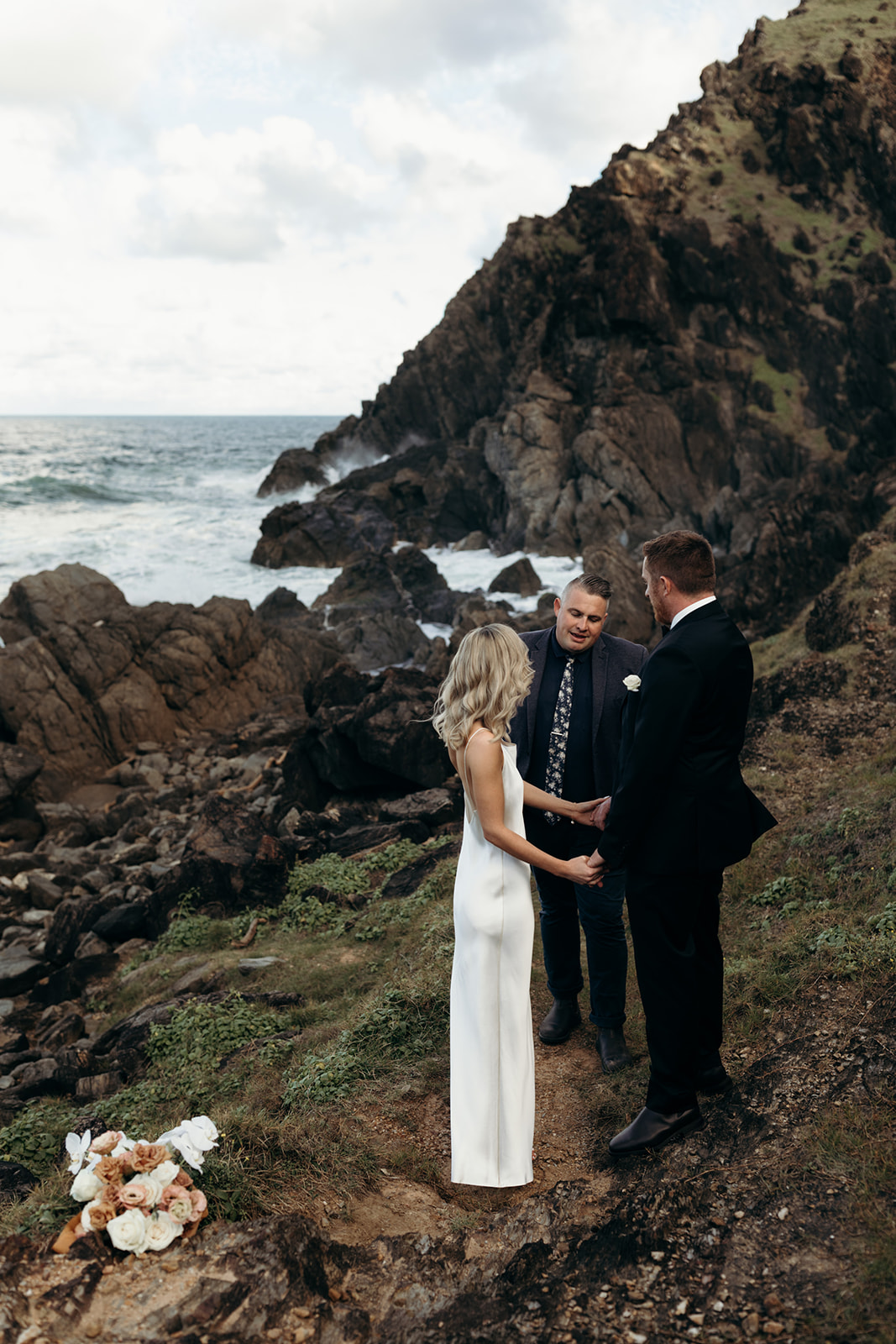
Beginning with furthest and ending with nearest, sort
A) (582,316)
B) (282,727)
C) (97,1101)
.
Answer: (582,316)
(282,727)
(97,1101)

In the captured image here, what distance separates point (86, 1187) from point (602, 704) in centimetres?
320

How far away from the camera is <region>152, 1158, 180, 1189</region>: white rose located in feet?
11.2

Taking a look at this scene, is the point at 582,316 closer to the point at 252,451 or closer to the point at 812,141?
the point at 812,141

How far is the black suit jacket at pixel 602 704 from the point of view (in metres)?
4.75

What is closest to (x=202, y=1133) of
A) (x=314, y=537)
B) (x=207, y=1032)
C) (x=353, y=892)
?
(x=207, y=1032)

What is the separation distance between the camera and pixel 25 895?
12.3 m

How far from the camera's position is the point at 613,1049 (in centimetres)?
492

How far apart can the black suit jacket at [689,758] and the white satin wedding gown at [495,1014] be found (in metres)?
0.50

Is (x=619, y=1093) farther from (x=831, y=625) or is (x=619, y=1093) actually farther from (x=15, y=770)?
(x=15, y=770)

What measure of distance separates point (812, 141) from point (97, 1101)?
185 feet

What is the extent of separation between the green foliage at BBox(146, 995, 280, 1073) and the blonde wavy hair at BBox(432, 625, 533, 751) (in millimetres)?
3913

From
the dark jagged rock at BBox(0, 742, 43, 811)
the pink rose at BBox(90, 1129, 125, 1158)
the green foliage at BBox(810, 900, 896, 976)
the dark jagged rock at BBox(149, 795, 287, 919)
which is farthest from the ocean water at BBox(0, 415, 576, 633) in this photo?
the pink rose at BBox(90, 1129, 125, 1158)

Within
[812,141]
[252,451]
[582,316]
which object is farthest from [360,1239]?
[252,451]

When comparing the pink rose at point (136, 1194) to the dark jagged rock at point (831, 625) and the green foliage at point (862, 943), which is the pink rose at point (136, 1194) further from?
the dark jagged rock at point (831, 625)
